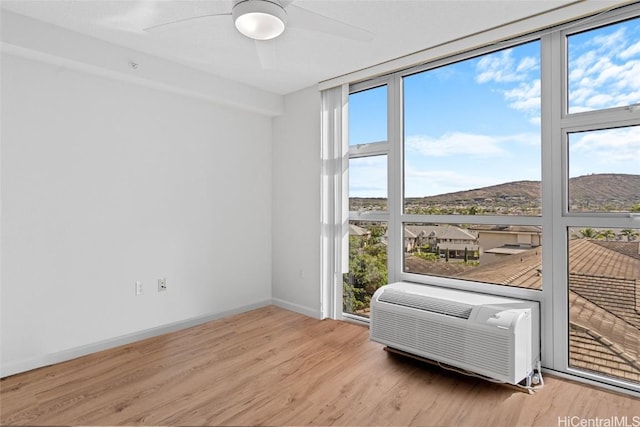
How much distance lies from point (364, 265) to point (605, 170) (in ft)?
6.89

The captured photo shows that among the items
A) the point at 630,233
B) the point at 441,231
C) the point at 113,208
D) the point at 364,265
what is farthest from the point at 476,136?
the point at 113,208

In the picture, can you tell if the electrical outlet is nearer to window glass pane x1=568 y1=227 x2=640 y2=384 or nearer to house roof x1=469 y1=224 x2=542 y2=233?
house roof x1=469 y1=224 x2=542 y2=233

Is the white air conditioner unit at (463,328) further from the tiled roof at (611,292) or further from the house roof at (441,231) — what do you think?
the house roof at (441,231)

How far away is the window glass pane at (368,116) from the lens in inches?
136

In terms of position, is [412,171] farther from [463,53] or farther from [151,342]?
[151,342]

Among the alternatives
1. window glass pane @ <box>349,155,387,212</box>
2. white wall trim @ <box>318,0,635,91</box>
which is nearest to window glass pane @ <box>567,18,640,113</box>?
white wall trim @ <box>318,0,635,91</box>

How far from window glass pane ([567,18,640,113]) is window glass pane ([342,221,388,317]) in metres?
1.82

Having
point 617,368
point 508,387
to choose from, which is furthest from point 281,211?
point 617,368

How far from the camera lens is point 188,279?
139 inches

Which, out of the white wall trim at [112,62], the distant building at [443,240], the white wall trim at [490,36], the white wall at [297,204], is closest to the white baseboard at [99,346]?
the white wall at [297,204]

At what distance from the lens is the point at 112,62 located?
2840 mm

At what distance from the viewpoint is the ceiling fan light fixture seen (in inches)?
75.1

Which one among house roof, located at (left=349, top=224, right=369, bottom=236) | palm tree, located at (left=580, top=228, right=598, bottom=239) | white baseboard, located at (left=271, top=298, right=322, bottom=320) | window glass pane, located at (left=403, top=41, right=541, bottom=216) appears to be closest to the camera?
palm tree, located at (left=580, top=228, right=598, bottom=239)

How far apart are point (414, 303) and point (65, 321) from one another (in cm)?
272
